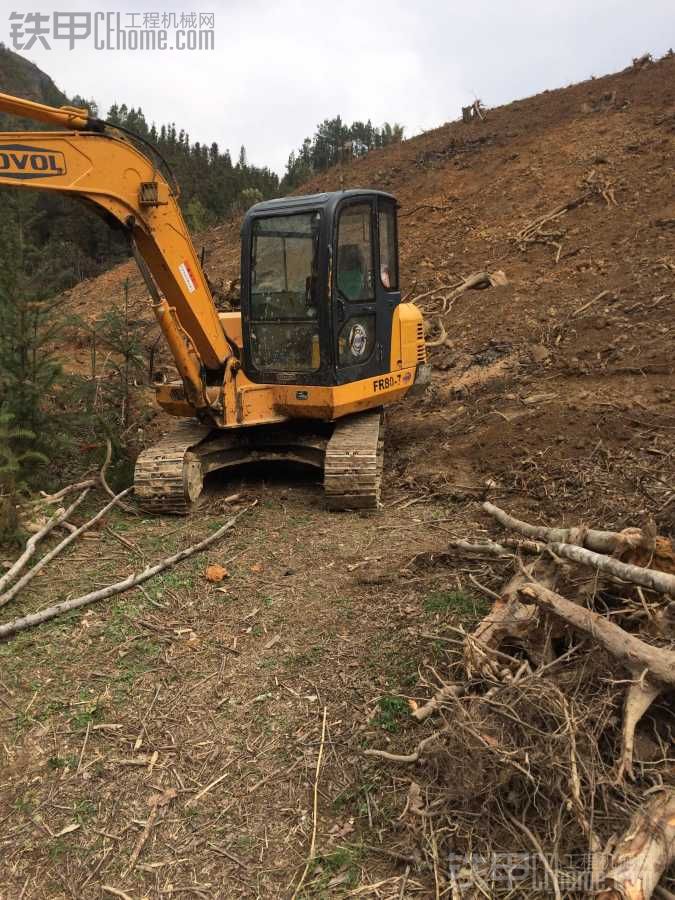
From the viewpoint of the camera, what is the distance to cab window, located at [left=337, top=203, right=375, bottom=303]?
19.5ft

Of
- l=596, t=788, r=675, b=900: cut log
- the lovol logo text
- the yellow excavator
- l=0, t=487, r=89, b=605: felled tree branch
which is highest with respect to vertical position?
the lovol logo text

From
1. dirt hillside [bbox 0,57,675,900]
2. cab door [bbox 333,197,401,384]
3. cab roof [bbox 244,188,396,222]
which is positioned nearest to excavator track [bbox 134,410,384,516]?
dirt hillside [bbox 0,57,675,900]

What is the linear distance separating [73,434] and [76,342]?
303 inches

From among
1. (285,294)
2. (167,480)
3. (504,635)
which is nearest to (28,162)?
(285,294)

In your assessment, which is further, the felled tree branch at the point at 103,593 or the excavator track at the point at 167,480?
the excavator track at the point at 167,480

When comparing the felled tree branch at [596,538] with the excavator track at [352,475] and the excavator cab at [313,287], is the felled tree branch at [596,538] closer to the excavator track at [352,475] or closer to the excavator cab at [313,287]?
the excavator track at [352,475]

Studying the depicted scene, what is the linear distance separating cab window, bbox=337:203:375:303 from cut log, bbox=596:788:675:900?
454 cm

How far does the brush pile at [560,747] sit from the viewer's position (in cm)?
233

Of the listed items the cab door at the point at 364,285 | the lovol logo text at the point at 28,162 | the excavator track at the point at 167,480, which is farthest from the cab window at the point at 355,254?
the lovol logo text at the point at 28,162

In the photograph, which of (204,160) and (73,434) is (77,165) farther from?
(204,160)

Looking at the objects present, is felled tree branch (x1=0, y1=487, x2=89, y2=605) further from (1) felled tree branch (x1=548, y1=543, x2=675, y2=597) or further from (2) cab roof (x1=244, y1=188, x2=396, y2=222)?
(1) felled tree branch (x1=548, y1=543, x2=675, y2=597)

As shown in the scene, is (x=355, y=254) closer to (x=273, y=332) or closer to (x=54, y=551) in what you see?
(x=273, y=332)

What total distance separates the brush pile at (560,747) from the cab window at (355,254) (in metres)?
3.46

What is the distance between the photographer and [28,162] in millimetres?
4742
